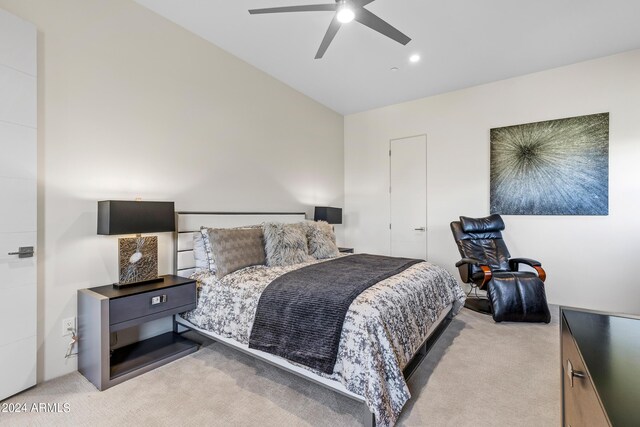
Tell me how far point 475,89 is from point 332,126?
7.41 feet

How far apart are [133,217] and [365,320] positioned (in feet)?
6.07

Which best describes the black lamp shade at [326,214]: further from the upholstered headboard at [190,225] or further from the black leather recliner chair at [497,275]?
the black leather recliner chair at [497,275]

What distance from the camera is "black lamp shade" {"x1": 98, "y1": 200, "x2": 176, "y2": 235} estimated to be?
2.15 meters

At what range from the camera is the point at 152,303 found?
2.27 meters

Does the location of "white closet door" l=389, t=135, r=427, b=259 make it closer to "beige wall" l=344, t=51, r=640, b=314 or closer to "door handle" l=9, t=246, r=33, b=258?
"beige wall" l=344, t=51, r=640, b=314

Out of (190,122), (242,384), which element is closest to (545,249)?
(242,384)

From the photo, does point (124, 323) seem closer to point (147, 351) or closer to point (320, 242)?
point (147, 351)

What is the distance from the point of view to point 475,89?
14.0ft

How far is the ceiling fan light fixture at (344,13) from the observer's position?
6.68 ft

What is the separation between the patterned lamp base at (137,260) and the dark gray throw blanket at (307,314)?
1062 mm

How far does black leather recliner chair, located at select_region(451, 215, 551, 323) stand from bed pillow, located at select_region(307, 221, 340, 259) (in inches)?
62.7

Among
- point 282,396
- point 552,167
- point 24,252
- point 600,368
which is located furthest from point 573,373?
point 552,167

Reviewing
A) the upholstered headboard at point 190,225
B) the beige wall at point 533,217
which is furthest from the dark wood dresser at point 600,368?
the beige wall at point 533,217

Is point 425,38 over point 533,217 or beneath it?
over
